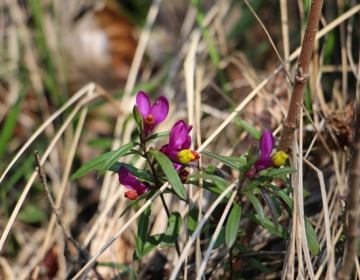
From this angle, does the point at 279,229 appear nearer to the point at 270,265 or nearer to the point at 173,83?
the point at 270,265

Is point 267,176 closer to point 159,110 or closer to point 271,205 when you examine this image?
point 271,205

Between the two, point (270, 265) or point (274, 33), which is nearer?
point (270, 265)

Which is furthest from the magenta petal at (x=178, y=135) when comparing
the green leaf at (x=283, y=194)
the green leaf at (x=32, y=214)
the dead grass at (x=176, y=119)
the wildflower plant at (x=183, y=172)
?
the green leaf at (x=32, y=214)

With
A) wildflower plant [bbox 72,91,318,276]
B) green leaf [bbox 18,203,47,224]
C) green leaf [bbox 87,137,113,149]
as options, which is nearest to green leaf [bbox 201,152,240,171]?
wildflower plant [bbox 72,91,318,276]

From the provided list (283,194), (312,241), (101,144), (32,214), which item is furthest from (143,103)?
(32,214)

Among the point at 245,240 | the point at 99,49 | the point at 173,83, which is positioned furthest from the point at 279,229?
the point at 99,49

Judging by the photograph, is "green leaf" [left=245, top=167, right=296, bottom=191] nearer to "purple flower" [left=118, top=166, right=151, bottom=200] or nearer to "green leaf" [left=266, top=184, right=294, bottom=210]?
"green leaf" [left=266, top=184, right=294, bottom=210]
